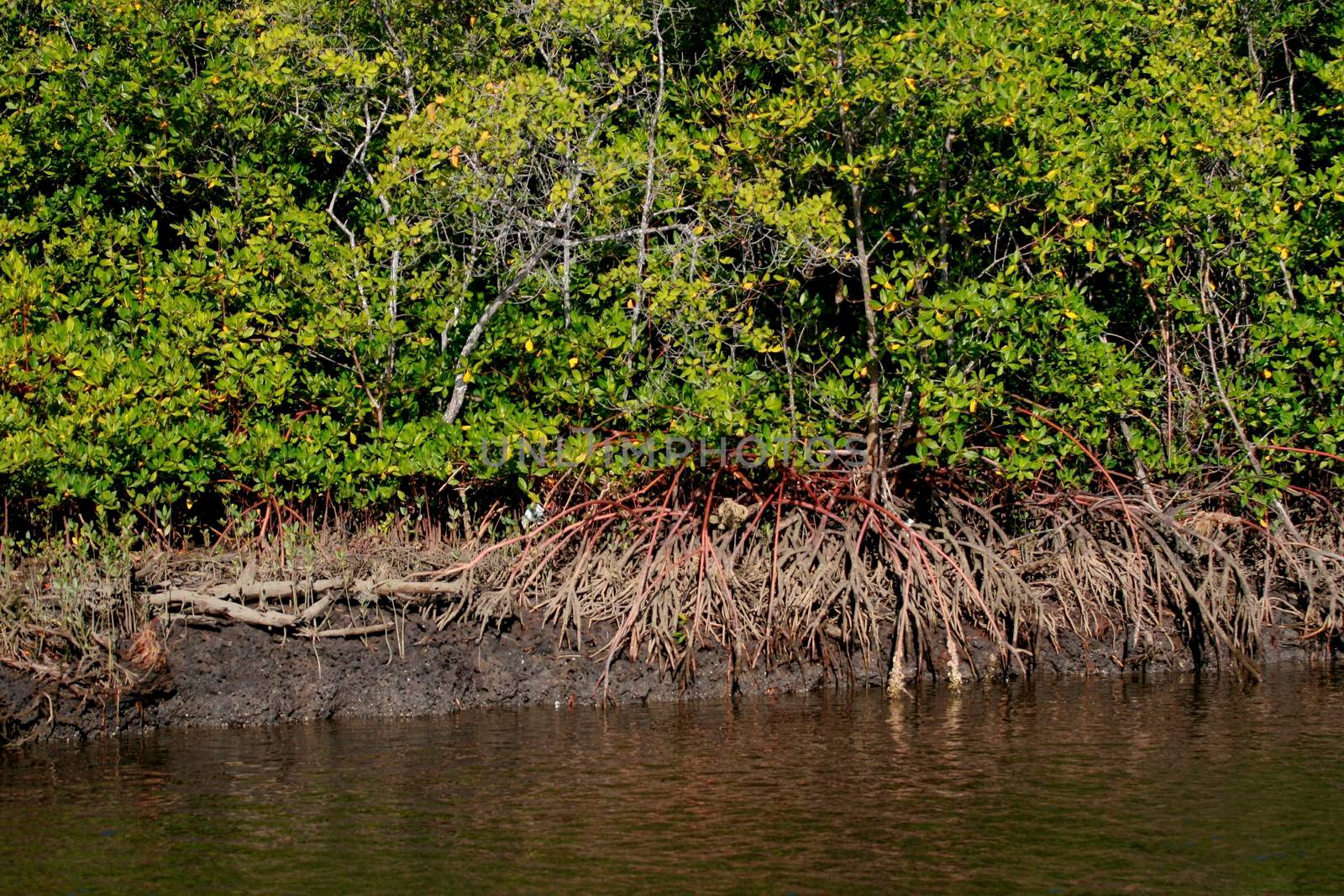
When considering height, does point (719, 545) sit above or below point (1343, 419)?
below

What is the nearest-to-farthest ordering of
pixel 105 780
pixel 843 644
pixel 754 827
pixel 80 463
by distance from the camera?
pixel 754 827 → pixel 105 780 → pixel 80 463 → pixel 843 644

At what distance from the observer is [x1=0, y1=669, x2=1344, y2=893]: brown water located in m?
7.12

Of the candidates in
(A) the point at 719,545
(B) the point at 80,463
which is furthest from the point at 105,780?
(A) the point at 719,545

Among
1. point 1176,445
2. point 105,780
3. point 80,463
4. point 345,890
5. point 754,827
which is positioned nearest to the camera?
point 345,890

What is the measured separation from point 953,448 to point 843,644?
1.71m

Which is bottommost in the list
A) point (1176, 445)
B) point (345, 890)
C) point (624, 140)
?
point (345, 890)

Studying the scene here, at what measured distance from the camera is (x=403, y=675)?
443 inches

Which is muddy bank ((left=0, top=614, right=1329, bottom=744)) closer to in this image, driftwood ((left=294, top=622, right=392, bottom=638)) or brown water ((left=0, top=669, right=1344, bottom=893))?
driftwood ((left=294, top=622, right=392, bottom=638))

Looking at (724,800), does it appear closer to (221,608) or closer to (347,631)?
(347,631)

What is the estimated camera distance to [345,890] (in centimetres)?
→ 697

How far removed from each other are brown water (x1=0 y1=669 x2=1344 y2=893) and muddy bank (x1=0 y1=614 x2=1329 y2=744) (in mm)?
277

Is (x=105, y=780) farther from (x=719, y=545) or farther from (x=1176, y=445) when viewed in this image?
(x=1176, y=445)

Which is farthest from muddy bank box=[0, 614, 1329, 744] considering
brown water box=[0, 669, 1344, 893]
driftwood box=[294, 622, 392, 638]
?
brown water box=[0, 669, 1344, 893]

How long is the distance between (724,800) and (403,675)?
3.62 metres
